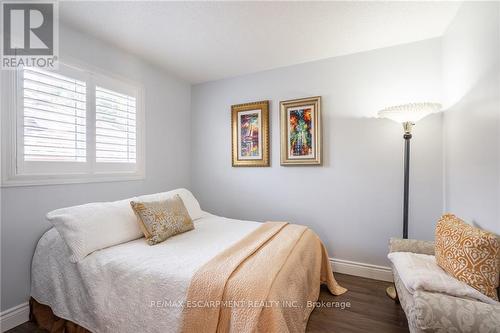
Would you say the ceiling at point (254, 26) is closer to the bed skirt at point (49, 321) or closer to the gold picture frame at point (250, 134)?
the gold picture frame at point (250, 134)

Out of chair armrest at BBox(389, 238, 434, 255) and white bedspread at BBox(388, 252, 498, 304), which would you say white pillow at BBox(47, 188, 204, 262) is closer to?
white bedspread at BBox(388, 252, 498, 304)

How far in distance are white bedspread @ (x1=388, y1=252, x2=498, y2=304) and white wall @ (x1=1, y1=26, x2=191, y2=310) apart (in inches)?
108

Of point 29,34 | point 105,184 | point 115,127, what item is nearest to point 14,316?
point 105,184

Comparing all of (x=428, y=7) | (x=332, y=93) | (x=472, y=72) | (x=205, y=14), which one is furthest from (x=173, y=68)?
(x=472, y=72)

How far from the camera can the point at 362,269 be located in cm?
260

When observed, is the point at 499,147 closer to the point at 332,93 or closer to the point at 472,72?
the point at 472,72

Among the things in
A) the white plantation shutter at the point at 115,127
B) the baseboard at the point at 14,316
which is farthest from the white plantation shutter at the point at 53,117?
the baseboard at the point at 14,316

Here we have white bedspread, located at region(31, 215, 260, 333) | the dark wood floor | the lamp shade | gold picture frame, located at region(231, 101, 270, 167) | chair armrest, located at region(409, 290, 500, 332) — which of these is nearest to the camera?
chair armrest, located at region(409, 290, 500, 332)

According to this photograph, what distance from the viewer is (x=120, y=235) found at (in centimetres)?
190

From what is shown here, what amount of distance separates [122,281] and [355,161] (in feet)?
8.13

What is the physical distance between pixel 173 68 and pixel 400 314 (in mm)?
3622

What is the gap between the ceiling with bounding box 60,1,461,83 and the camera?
189 cm

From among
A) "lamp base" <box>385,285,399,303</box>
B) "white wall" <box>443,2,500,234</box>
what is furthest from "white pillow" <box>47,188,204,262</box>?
"white wall" <box>443,2,500,234</box>

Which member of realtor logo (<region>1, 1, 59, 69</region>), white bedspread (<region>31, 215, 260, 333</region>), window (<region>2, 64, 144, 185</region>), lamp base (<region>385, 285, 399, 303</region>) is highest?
realtor logo (<region>1, 1, 59, 69</region>)
